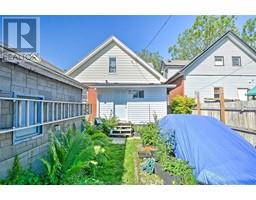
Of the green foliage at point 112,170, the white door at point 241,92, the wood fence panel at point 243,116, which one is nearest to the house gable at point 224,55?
the white door at point 241,92

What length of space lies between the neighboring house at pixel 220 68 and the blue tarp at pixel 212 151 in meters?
8.87

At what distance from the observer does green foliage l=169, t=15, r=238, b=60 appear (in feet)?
58.7

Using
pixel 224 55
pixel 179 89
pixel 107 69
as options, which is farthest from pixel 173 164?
pixel 224 55

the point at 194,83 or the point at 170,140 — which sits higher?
the point at 194,83

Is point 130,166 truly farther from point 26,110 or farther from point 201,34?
point 201,34

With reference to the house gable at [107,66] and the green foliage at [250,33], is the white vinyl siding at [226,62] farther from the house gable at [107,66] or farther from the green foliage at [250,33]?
the green foliage at [250,33]

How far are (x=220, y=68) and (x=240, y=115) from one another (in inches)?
315

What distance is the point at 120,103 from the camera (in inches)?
485

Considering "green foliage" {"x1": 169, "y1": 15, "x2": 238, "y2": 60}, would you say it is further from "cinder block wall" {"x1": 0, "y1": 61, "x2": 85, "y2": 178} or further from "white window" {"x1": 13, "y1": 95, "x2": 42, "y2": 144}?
"white window" {"x1": 13, "y1": 95, "x2": 42, "y2": 144}

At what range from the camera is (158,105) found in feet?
42.0

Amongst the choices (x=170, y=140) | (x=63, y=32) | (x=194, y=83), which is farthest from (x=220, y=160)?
(x=194, y=83)
